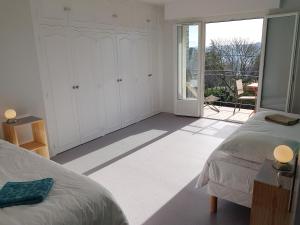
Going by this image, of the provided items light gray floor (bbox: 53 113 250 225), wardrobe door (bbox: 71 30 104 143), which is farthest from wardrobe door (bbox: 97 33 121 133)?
light gray floor (bbox: 53 113 250 225)

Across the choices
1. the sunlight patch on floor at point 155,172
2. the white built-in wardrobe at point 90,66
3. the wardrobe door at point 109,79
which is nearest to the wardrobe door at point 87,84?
the white built-in wardrobe at point 90,66

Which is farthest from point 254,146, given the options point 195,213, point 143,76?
point 143,76

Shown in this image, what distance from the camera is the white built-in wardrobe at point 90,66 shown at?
11.2 feet

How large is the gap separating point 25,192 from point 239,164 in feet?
5.40

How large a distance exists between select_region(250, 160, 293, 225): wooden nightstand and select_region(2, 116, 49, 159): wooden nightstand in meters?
2.59

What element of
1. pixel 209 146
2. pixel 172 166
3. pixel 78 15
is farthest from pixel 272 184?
pixel 78 15

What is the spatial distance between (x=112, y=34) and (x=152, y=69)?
148 cm

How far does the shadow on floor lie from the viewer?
2.16 metres

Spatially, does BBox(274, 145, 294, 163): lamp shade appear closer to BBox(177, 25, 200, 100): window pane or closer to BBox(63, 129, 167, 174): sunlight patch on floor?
BBox(63, 129, 167, 174): sunlight patch on floor

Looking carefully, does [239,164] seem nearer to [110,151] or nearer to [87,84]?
[110,151]

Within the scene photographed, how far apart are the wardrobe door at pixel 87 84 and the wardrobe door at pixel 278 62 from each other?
304cm

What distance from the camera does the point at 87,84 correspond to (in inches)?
157

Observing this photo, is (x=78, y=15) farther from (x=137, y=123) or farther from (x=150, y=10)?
(x=137, y=123)

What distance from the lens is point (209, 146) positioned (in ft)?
12.5
